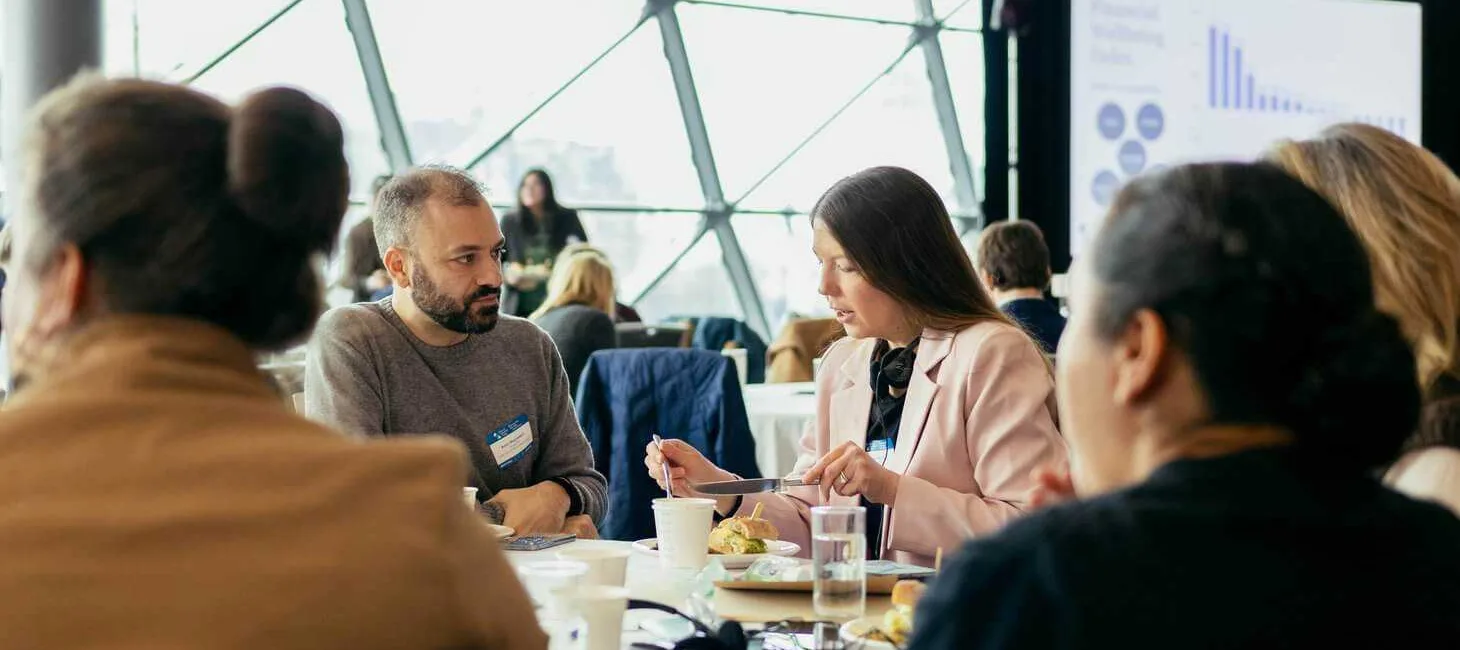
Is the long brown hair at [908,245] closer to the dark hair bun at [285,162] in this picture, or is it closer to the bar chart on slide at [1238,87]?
the dark hair bun at [285,162]

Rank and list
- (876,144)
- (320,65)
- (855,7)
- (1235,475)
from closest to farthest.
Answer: (1235,475) < (320,65) < (855,7) < (876,144)

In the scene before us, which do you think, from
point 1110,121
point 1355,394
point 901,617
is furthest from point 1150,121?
point 1355,394

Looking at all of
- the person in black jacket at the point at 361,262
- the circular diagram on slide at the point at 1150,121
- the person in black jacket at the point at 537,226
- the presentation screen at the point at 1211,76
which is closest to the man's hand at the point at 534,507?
the person in black jacket at the point at 361,262

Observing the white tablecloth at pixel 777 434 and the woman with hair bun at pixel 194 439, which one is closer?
the woman with hair bun at pixel 194 439

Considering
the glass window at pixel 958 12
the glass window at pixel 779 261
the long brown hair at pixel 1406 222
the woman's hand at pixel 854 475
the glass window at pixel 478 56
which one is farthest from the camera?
the glass window at pixel 958 12

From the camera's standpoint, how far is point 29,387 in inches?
45.0

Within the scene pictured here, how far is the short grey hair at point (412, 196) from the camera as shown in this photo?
10.1ft

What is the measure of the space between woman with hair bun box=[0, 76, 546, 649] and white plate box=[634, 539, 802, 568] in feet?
3.68

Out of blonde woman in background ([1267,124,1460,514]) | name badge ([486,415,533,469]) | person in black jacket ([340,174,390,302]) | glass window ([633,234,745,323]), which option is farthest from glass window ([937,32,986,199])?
blonde woman in background ([1267,124,1460,514])

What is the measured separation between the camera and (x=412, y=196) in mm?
3086

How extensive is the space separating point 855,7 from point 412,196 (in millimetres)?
6977

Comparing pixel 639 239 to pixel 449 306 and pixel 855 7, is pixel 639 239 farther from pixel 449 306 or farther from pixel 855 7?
pixel 449 306

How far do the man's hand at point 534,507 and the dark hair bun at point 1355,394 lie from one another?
1.86 m

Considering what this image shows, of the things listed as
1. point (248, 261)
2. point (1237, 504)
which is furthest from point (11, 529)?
point (1237, 504)
